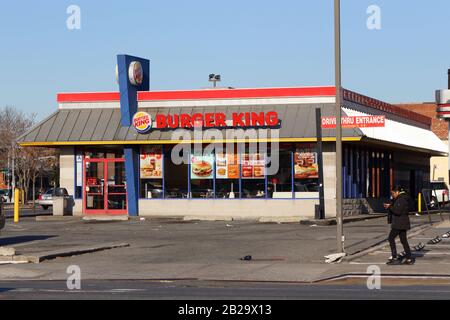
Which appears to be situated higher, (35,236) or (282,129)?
(282,129)

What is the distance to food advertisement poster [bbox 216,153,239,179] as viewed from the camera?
38750 millimetres

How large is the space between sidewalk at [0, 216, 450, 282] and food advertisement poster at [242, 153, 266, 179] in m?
3.29

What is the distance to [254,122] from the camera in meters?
37.5

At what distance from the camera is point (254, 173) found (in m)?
38.5

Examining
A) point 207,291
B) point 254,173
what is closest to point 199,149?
point 254,173

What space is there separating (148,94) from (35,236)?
1224 centimetres

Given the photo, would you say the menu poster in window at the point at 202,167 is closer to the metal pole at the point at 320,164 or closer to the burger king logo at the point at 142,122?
the burger king logo at the point at 142,122

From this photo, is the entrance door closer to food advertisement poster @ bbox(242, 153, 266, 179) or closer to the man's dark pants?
food advertisement poster @ bbox(242, 153, 266, 179)

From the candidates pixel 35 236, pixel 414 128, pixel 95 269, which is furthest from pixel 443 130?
pixel 95 269

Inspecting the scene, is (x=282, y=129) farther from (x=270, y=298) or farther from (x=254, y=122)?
(x=270, y=298)

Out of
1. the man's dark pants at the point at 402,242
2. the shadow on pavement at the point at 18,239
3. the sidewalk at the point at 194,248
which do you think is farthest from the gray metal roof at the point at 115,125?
the man's dark pants at the point at 402,242

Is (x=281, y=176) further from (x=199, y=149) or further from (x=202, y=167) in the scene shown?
(x=199, y=149)

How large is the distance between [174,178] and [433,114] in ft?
194
